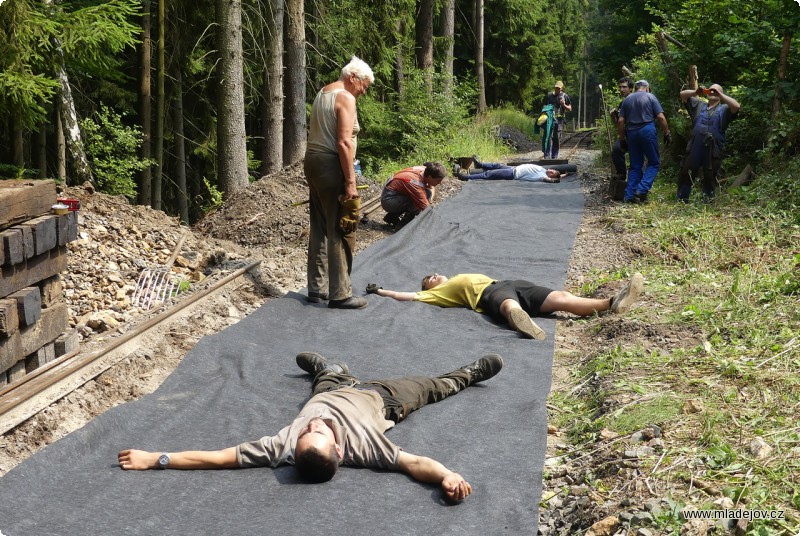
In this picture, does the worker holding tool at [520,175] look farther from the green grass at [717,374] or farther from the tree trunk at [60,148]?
the tree trunk at [60,148]

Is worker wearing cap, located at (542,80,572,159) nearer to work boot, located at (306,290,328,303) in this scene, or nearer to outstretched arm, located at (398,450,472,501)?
work boot, located at (306,290,328,303)

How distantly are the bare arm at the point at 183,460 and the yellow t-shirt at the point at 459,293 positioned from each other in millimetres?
3449

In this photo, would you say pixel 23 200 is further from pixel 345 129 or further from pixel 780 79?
pixel 780 79

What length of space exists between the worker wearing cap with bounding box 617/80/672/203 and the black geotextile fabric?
6191 millimetres

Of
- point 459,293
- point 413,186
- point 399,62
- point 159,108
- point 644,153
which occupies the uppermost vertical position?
point 399,62

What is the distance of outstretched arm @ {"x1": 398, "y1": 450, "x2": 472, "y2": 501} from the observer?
394 cm

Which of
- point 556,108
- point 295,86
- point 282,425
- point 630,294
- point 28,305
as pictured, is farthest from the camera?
point 556,108

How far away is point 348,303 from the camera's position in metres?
7.46

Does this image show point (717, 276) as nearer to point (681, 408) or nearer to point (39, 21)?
point (681, 408)

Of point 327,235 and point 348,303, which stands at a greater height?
point 327,235

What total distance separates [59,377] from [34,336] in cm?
69

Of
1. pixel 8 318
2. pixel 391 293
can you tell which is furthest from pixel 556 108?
pixel 8 318

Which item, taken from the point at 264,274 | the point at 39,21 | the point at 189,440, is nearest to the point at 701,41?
the point at 264,274

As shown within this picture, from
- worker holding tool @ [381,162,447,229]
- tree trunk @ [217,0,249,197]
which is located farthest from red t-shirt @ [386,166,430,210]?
tree trunk @ [217,0,249,197]
